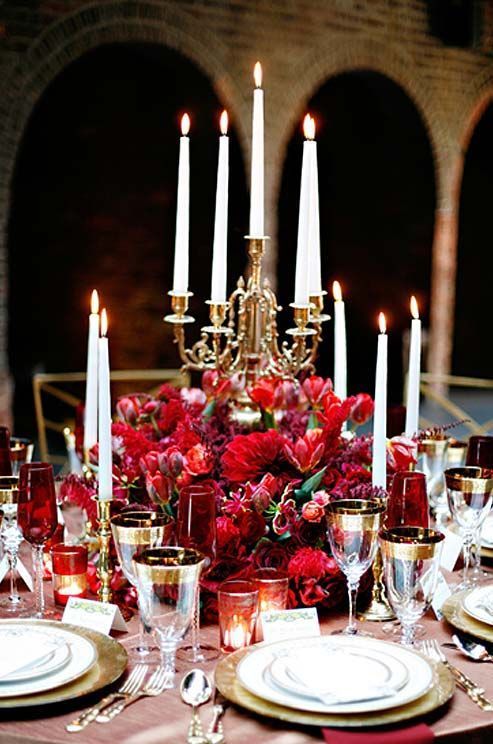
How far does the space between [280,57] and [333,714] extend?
565 cm

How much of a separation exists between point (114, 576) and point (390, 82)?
589 cm

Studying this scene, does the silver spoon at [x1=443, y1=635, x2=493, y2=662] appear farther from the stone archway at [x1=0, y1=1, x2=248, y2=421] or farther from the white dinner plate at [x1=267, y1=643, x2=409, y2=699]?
the stone archway at [x1=0, y1=1, x2=248, y2=421]

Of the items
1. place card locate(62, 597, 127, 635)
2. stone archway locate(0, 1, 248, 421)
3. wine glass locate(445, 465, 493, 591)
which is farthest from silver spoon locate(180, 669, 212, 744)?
stone archway locate(0, 1, 248, 421)

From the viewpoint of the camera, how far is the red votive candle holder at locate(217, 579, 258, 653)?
5.29 feet

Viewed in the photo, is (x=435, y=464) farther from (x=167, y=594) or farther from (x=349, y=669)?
(x=167, y=594)

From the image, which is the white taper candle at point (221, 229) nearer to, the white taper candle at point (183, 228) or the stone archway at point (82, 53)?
the white taper candle at point (183, 228)

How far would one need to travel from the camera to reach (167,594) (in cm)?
145

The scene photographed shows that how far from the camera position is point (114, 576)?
188cm

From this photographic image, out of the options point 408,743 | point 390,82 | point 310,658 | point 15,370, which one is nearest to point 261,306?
point 310,658

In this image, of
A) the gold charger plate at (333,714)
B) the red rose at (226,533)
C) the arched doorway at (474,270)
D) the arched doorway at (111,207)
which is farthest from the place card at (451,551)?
the arched doorway at (474,270)

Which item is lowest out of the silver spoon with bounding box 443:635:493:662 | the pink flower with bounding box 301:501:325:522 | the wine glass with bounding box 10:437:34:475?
the silver spoon with bounding box 443:635:493:662

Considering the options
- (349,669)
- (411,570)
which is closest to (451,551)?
(411,570)

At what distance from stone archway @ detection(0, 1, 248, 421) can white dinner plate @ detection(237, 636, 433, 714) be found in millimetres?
3911

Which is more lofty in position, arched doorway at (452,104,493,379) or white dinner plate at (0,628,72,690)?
arched doorway at (452,104,493,379)
